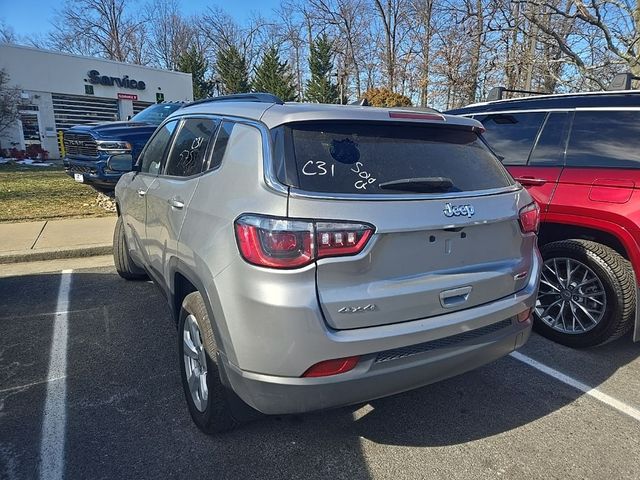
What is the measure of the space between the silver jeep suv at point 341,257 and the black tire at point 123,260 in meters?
2.44

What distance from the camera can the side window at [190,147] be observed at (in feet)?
9.04

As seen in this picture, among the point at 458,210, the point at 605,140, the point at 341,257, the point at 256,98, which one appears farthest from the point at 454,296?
the point at 605,140

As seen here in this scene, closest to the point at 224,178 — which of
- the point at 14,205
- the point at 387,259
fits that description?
the point at 387,259

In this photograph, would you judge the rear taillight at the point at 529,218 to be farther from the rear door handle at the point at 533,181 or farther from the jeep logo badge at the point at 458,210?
the rear door handle at the point at 533,181

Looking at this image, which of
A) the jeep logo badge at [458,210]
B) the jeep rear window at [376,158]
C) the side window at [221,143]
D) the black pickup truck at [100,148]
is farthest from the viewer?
the black pickup truck at [100,148]

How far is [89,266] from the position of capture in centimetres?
579

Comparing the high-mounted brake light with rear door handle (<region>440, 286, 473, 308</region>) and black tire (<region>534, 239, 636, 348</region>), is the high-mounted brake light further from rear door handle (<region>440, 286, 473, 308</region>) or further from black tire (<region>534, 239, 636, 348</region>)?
black tire (<region>534, 239, 636, 348</region>)

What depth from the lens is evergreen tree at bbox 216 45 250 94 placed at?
39531 mm

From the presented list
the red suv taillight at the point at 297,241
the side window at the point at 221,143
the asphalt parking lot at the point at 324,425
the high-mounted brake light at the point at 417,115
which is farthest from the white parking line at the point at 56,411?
the high-mounted brake light at the point at 417,115

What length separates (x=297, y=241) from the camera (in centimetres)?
188

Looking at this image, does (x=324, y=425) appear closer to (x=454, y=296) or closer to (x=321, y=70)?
(x=454, y=296)

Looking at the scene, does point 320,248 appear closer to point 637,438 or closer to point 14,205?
point 637,438

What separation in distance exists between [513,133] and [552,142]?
1.37ft

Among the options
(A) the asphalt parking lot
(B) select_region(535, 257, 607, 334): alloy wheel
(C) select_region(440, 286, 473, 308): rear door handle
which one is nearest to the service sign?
(A) the asphalt parking lot
